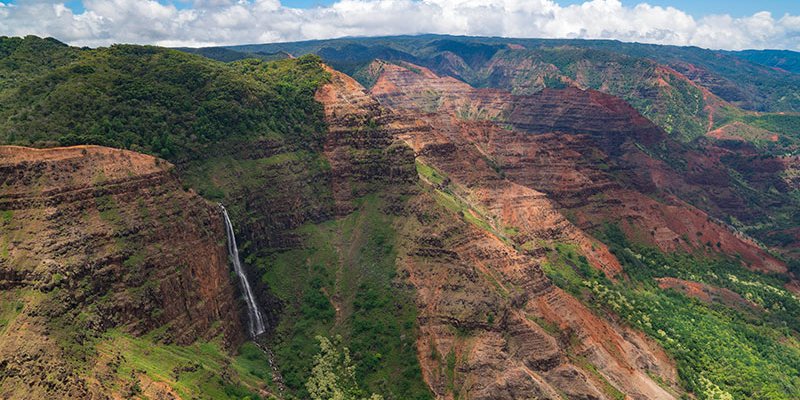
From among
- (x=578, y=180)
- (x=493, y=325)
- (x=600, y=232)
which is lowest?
(x=600, y=232)

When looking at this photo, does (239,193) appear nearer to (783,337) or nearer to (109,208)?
(109,208)

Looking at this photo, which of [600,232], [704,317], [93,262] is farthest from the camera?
[600,232]

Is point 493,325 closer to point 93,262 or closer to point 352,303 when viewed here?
point 352,303

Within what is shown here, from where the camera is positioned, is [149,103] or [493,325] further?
[149,103]

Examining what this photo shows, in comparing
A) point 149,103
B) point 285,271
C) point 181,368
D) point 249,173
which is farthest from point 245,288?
point 149,103

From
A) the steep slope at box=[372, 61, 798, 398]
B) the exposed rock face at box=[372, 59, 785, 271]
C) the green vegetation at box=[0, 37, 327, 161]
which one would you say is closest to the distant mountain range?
the green vegetation at box=[0, 37, 327, 161]

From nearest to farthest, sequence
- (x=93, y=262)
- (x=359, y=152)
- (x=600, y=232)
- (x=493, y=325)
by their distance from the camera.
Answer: (x=93, y=262), (x=493, y=325), (x=359, y=152), (x=600, y=232)

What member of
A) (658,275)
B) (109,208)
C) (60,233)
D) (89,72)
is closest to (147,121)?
(89,72)
